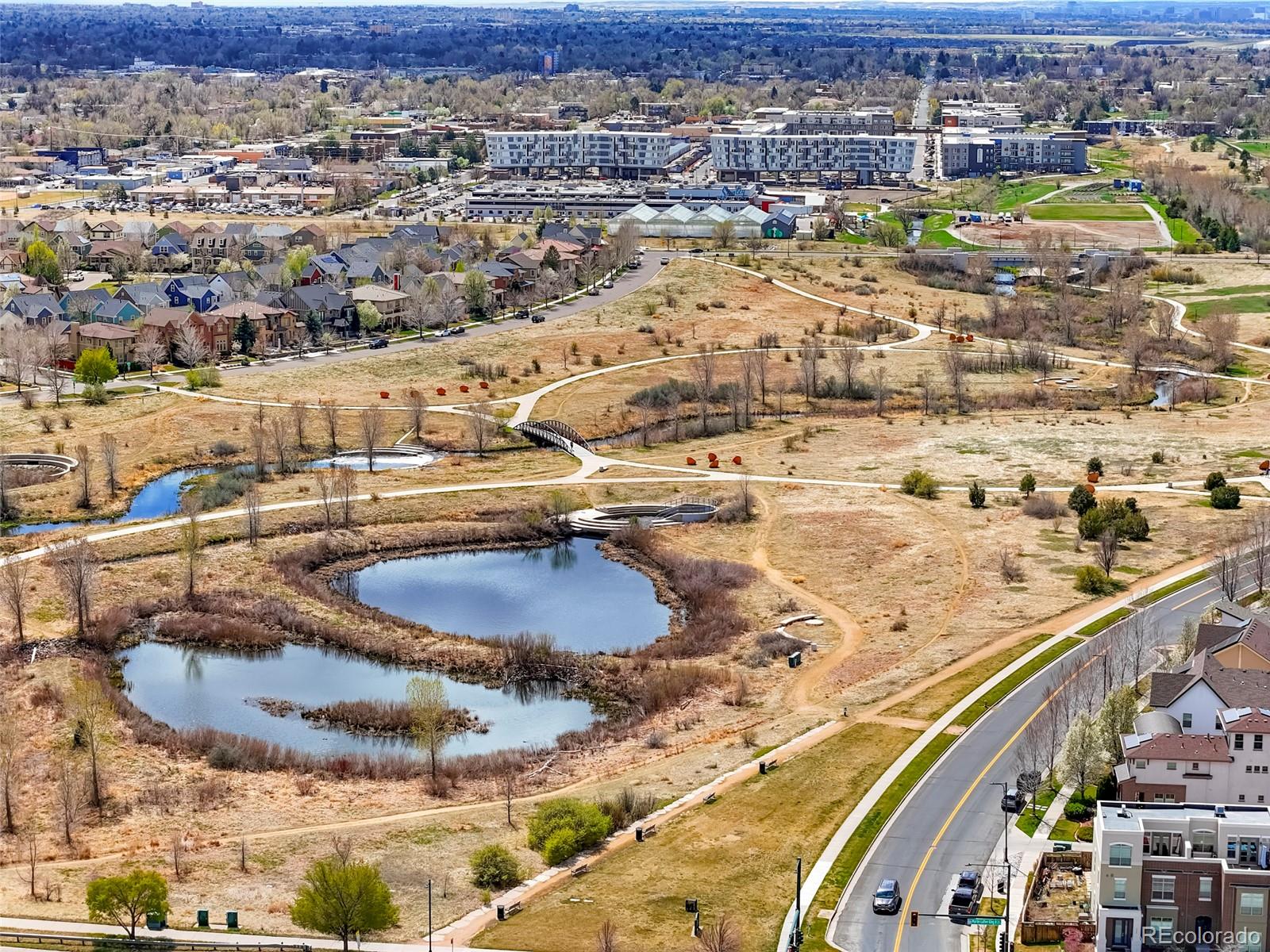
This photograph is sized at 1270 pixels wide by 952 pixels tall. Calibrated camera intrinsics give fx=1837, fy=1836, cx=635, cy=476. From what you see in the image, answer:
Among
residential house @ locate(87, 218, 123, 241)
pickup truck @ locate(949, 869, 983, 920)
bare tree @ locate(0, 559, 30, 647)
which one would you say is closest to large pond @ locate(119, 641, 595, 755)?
bare tree @ locate(0, 559, 30, 647)

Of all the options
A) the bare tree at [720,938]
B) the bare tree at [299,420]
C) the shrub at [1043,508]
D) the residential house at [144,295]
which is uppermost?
the residential house at [144,295]

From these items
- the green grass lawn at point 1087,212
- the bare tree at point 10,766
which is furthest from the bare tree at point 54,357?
the green grass lawn at point 1087,212

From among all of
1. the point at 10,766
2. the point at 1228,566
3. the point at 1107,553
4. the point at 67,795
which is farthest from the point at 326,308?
the point at 67,795

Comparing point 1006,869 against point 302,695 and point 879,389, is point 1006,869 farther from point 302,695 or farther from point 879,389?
point 879,389

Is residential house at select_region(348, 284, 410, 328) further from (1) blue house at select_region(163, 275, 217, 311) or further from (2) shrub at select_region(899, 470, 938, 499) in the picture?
(2) shrub at select_region(899, 470, 938, 499)

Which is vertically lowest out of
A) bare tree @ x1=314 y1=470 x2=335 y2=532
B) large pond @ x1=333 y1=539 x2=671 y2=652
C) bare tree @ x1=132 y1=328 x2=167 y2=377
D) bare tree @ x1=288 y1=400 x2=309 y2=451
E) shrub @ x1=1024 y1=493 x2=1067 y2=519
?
large pond @ x1=333 y1=539 x2=671 y2=652

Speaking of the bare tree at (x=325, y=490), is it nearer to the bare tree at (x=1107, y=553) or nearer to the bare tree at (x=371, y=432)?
the bare tree at (x=371, y=432)

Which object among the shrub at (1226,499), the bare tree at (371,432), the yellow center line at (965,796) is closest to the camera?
the yellow center line at (965,796)
